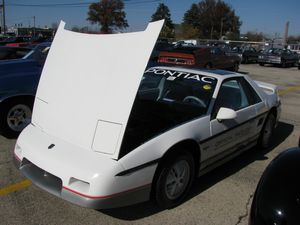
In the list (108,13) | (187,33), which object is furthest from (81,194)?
(187,33)

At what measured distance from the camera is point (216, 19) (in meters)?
98.7

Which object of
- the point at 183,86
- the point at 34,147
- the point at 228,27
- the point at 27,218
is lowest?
the point at 27,218

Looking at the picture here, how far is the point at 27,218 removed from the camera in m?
3.25

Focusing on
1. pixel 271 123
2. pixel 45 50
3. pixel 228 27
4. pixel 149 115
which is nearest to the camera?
pixel 149 115

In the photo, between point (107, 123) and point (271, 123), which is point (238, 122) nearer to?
point (271, 123)

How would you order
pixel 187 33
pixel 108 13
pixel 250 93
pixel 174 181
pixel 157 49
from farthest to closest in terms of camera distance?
pixel 187 33 → pixel 108 13 → pixel 157 49 → pixel 250 93 → pixel 174 181

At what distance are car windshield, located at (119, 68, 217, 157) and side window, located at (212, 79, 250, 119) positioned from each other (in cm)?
15

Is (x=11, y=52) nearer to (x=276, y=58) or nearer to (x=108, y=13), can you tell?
(x=276, y=58)

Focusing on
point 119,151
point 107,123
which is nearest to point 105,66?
point 107,123

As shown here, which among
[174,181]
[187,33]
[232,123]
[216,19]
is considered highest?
[216,19]

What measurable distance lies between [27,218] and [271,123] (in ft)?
12.8

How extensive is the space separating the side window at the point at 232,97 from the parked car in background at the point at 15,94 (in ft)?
10.5

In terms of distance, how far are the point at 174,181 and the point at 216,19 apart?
100954mm

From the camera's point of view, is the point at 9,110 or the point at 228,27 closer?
the point at 9,110
